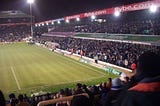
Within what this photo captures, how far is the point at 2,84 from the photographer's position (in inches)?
931

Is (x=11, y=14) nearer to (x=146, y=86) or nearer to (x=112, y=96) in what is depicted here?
(x=112, y=96)

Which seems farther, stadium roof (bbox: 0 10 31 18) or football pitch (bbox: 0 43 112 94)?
stadium roof (bbox: 0 10 31 18)

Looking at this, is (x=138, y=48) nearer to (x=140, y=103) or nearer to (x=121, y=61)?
(x=121, y=61)

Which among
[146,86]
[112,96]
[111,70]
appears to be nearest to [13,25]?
[111,70]

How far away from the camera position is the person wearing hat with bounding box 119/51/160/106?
8.13ft

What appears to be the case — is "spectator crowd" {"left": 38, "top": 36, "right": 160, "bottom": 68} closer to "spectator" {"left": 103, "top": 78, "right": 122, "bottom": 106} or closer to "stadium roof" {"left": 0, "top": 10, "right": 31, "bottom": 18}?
"spectator" {"left": 103, "top": 78, "right": 122, "bottom": 106}

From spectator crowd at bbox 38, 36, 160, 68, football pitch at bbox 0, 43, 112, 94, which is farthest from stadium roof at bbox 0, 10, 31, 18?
football pitch at bbox 0, 43, 112, 94

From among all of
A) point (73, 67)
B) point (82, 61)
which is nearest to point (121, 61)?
point (73, 67)

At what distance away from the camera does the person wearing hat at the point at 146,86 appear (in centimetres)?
248

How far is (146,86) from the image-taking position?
257 centimetres

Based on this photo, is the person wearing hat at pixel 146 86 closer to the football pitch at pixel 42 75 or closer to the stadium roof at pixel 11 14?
the football pitch at pixel 42 75

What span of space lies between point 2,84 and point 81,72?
8709 mm

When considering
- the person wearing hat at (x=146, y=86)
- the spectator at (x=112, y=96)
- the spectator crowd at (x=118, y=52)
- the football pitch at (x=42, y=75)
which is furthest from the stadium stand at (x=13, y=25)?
the person wearing hat at (x=146, y=86)

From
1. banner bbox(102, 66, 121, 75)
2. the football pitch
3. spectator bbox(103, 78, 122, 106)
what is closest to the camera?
spectator bbox(103, 78, 122, 106)
